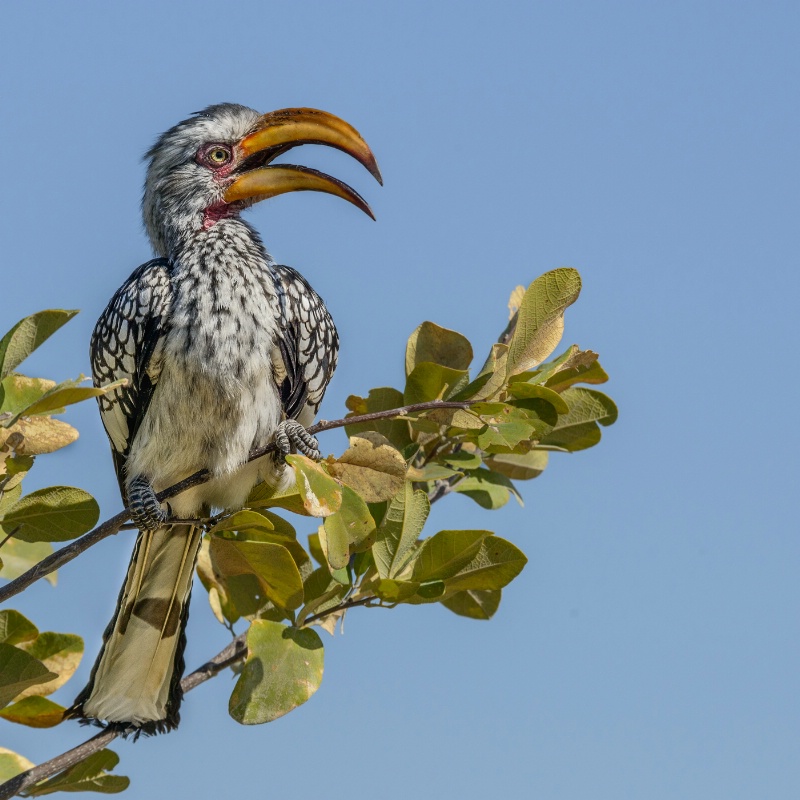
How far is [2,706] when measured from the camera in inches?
92.0

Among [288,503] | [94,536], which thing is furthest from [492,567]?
[94,536]

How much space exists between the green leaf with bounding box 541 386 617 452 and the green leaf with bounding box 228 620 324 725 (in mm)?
930

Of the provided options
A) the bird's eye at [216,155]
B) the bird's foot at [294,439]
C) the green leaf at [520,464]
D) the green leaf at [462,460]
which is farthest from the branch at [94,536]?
the bird's eye at [216,155]

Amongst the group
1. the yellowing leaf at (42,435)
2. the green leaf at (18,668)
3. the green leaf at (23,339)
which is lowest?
the green leaf at (18,668)

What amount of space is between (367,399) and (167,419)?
0.57 metres

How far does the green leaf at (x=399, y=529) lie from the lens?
7.76 feet

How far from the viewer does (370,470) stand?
228 cm

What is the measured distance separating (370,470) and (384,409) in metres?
0.52

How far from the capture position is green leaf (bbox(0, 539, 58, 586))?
106 inches

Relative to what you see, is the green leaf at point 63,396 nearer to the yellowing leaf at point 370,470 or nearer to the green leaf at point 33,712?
the yellowing leaf at point 370,470

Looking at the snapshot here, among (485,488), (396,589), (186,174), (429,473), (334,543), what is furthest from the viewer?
(186,174)

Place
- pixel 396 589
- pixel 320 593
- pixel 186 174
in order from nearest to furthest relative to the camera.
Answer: pixel 396 589
pixel 320 593
pixel 186 174

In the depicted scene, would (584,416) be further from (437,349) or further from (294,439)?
(294,439)

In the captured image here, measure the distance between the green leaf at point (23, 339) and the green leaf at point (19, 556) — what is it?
90cm
